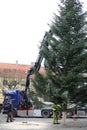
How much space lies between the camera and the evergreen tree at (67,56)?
28469 mm

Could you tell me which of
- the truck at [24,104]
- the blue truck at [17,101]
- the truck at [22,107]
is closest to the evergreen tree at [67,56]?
the truck at [24,104]

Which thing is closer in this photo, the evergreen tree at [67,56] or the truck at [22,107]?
the evergreen tree at [67,56]

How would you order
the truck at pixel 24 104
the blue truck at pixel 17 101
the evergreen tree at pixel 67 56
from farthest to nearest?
1. the blue truck at pixel 17 101
2. the truck at pixel 24 104
3. the evergreen tree at pixel 67 56

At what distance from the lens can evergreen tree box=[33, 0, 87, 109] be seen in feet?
93.4

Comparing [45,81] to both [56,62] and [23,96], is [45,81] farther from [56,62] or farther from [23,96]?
[23,96]

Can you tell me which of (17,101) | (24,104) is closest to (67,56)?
(24,104)

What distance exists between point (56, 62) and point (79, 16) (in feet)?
12.5

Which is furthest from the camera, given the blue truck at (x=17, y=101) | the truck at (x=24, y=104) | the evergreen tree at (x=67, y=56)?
the blue truck at (x=17, y=101)

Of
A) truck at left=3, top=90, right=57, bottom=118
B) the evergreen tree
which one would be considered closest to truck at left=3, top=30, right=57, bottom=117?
truck at left=3, top=90, right=57, bottom=118

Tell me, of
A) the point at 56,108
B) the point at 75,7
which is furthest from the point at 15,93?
the point at 75,7

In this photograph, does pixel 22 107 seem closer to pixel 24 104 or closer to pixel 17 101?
pixel 24 104

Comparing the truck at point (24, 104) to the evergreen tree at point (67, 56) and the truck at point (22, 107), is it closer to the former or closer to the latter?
the truck at point (22, 107)

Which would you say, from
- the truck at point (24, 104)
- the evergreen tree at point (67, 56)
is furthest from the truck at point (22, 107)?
the evergreen tree at point (67, 56)

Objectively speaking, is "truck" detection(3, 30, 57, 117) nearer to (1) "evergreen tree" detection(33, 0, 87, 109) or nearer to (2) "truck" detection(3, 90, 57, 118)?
(2) "truck" detection(3, 90, 57, 118)
